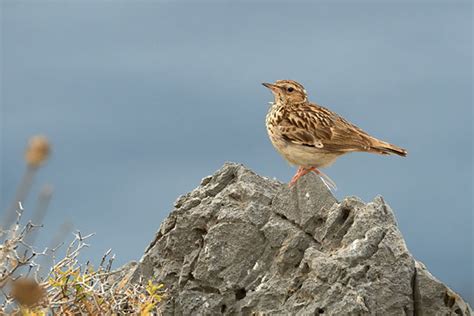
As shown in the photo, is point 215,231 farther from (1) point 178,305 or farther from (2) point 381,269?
(2) point 381,269

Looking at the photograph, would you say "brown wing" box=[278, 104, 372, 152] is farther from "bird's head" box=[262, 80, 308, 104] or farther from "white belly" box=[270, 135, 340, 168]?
"bird's head" box=[262, 80, 308, 104]

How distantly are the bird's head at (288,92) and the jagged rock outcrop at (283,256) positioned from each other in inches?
Answer: 82.1

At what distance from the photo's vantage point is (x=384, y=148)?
10.7 m

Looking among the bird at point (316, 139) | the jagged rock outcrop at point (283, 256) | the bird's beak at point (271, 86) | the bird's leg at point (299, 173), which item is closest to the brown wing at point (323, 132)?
the bird at point (316, 139)

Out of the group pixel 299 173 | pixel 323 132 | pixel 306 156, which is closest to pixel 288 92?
pixel 323 132

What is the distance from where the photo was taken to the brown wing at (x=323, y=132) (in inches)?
416

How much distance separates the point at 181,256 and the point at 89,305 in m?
1.46

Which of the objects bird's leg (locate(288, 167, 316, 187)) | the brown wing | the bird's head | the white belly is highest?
the bird's head

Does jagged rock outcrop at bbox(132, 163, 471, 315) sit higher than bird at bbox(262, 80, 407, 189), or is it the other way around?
bird at bbox(262, 80, 407, 189)

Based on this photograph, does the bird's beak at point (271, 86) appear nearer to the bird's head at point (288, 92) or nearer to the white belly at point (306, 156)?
the bird's head at point (288, 92)

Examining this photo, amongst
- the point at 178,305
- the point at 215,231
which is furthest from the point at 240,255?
the point at 178,305

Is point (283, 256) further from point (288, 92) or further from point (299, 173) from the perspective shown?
point (288, 92)

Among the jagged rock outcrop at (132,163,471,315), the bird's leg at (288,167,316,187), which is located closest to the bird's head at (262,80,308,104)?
the bird's leg at (288,167,316,187)

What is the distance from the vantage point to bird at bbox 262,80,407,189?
34.4 ft
